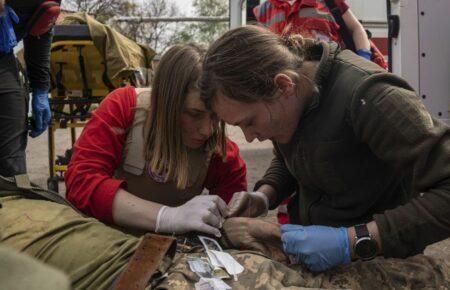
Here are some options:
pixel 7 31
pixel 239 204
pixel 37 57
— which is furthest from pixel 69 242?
pixel 37 57

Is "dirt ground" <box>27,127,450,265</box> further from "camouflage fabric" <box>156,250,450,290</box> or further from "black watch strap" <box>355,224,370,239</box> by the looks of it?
"black watch strap" <box>355,224,370,239</box>

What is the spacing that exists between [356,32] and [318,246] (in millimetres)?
1931

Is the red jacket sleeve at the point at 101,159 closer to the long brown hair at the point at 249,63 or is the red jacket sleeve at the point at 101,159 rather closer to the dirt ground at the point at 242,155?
the long brown hair at the point at 249,63

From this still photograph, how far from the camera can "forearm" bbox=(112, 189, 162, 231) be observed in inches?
83.1

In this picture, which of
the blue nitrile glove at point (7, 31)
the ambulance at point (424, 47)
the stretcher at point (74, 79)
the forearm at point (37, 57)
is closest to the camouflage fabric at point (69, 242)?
the blue nitrile glove at point (7, 31)

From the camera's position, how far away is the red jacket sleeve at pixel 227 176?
251cm

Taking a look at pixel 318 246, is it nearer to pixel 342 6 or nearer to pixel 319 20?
pixel 319 20

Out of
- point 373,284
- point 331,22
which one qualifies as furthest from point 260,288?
point 331,22

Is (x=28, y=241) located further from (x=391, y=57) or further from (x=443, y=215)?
(x=391, y=57)

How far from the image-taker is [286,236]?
5.94 feet

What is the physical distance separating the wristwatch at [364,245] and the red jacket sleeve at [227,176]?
88cm

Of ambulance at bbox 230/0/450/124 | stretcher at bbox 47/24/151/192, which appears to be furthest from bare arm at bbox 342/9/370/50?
stretcher at bbox 47/24/151/192

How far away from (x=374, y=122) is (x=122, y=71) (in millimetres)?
3687

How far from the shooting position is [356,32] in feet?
11.1
